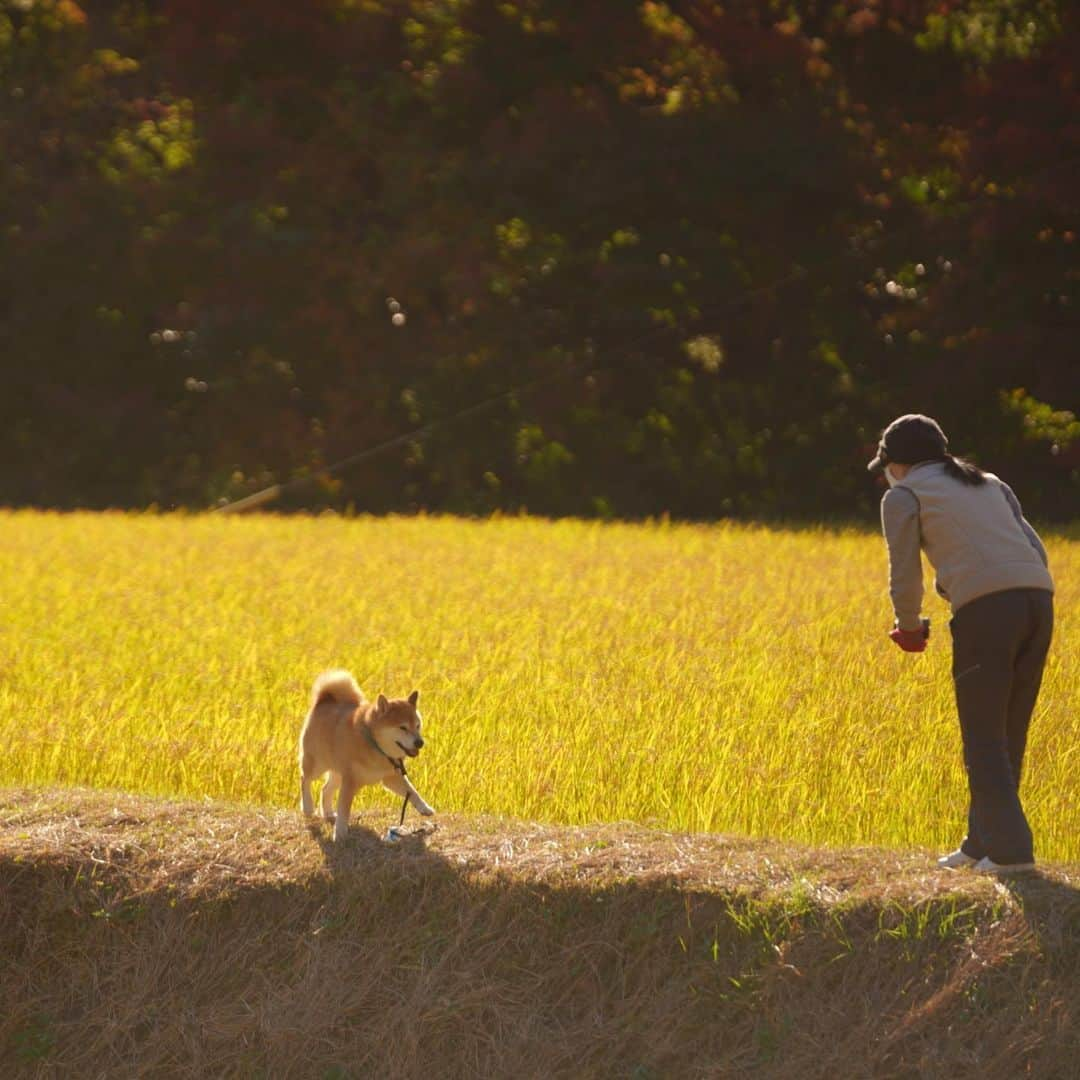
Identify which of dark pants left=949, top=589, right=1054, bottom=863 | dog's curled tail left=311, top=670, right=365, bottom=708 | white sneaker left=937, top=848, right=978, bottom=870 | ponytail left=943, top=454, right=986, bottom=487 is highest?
ponytail left=943, top=454, right=986, bottom=487

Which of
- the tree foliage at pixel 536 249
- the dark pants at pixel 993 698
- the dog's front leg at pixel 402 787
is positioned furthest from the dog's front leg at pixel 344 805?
the tree foliage at pixel 536 249

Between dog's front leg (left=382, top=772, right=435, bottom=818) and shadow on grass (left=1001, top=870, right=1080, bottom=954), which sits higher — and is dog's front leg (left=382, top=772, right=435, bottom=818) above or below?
below

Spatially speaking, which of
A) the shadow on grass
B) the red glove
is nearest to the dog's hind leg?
the red glove

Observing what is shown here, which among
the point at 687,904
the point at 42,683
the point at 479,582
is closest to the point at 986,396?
the point at 479,582

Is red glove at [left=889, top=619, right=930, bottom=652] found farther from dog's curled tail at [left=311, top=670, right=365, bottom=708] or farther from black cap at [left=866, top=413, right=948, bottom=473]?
dog's curled tail at [left=311, top=670, right=365, bottom=708]

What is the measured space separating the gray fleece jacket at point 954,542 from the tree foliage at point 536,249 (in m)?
13.0

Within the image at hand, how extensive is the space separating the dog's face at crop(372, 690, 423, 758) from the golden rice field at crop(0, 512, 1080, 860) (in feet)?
3.33

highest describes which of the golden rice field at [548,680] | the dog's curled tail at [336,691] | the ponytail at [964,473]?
the ponytail at [964,473]

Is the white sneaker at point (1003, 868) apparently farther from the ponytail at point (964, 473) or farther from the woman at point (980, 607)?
the ponytail at point (964, 473)

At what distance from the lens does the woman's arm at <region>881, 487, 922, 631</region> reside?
466cm

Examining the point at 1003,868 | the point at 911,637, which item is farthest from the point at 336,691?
the point at 1003,868

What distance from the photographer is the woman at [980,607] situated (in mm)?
4641

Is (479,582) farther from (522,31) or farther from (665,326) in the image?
(522,31)

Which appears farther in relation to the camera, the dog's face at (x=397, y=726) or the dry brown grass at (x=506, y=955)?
the dog's face at (x=397, y=726)
